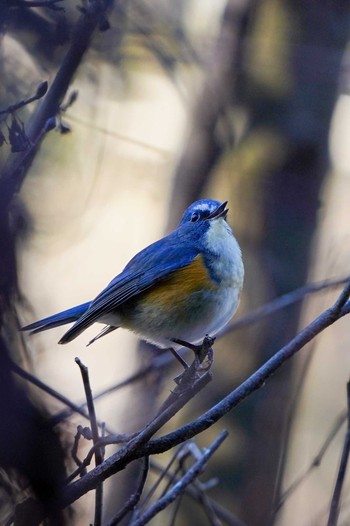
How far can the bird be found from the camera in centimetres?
291

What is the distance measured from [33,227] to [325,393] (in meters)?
4.24

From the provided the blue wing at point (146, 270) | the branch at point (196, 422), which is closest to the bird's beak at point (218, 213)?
the blue wing at point (146, 270)

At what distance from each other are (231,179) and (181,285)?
2004 mm

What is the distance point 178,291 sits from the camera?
298cm

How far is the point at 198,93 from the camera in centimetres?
500

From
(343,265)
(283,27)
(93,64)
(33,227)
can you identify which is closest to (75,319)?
(33,227)

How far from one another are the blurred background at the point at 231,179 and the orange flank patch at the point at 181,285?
2.42ft

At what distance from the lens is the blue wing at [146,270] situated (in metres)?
3.01

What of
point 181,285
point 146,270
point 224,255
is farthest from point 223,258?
point 146,270

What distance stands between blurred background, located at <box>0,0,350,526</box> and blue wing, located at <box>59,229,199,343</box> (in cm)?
56

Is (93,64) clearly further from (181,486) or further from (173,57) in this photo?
(181,486)

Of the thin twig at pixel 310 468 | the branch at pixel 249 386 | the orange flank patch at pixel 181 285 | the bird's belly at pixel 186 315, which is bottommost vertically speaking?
the thin twig at pixel 310 468

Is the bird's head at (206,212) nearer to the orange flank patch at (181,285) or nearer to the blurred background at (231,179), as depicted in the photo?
the orange flank patch at (181,285)

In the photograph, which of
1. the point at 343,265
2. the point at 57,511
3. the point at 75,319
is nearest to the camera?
the point at 57,511
